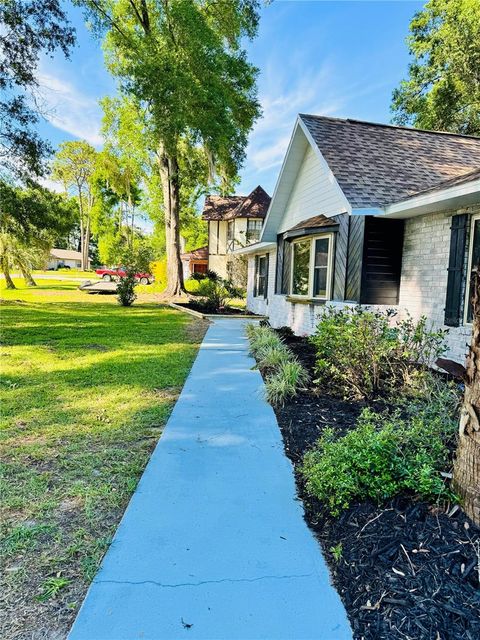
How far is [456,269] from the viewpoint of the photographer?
598cm

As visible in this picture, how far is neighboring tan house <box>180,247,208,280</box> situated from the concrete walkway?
28417 millimetres

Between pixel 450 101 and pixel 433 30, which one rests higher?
pixel 433 30

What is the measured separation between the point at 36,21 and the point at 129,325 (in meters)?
7.67

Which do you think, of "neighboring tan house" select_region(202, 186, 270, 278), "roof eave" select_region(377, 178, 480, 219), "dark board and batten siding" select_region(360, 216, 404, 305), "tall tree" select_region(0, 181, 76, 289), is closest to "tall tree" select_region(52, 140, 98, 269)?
"neighboring tan house" select_region(202, 186, 270, 278)

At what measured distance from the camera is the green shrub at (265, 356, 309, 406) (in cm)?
476

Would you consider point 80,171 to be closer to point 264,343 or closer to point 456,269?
point 264,343

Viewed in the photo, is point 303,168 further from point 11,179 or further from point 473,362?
point 473,362

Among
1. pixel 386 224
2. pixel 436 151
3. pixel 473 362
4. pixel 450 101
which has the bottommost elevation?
pixel 473 362

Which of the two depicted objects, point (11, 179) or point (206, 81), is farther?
point (206, 81)

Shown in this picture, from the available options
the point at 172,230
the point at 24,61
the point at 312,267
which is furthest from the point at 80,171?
the point at 312,267

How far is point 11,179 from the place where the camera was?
11.0m

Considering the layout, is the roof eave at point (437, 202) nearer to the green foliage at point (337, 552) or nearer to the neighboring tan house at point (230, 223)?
the green foliage at point (337, 552)

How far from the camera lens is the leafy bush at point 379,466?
95.4 inches

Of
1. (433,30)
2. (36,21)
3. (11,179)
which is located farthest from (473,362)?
(433,30)
